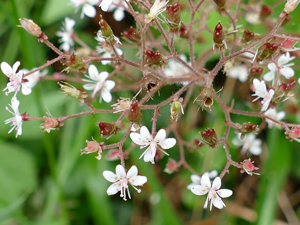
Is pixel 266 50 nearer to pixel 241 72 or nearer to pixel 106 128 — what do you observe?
pixel 106 128

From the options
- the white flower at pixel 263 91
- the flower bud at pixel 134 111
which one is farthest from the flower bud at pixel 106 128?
the white flower at pixel 263 91

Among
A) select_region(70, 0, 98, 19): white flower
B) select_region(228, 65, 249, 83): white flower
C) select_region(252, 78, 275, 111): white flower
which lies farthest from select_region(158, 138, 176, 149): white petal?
select_region(228, 65, 249, 83): white flower

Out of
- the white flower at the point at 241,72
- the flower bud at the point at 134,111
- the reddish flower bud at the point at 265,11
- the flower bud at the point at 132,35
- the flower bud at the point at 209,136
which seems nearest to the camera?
the flower bud at the point at 134,111

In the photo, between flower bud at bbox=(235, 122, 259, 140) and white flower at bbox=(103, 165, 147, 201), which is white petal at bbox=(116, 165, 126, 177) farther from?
flower bud at bbox=(235, 122, 259, 140)

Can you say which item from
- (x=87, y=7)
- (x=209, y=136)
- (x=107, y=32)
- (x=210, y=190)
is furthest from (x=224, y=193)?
(x=87, y=7)

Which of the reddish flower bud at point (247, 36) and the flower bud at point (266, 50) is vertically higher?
the reddish flower bud at point (247, 36)

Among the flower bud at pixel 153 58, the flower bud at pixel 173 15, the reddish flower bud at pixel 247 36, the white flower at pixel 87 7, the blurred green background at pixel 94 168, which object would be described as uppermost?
the reddish flower bud at pixel 247 36

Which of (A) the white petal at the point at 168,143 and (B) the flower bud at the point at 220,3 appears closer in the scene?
(A) the white petal at the point at 168,143

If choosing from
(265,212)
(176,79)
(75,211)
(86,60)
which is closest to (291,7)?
(176,79)

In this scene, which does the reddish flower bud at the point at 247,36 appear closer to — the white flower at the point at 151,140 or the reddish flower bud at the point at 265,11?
the reddish flower bud at the point at 265,11
